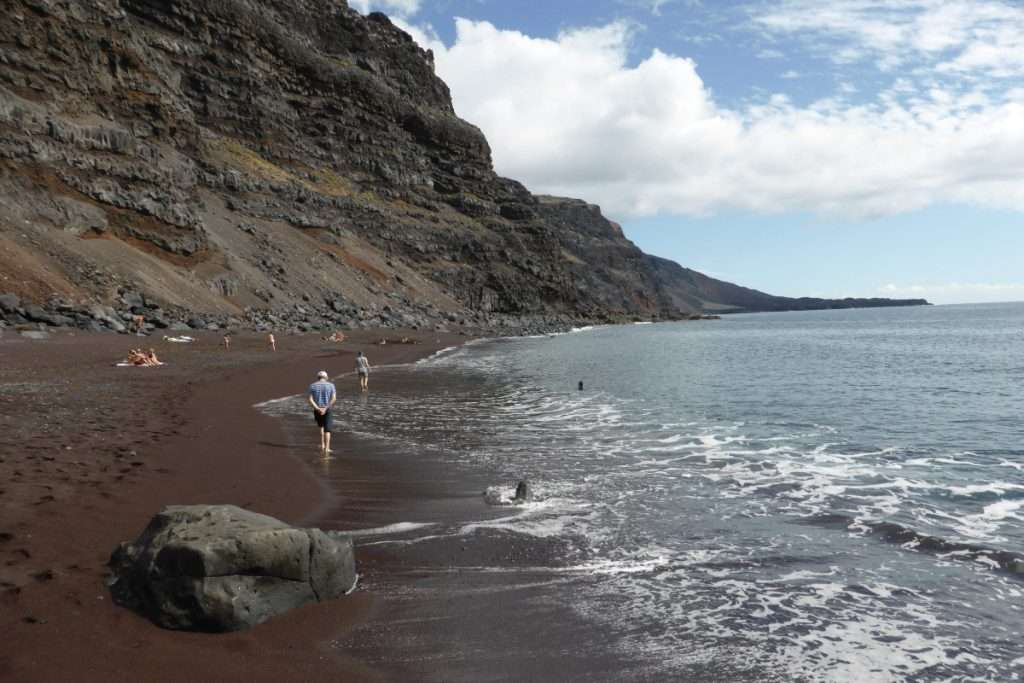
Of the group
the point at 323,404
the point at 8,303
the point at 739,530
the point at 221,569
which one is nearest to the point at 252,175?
the point at 8,303

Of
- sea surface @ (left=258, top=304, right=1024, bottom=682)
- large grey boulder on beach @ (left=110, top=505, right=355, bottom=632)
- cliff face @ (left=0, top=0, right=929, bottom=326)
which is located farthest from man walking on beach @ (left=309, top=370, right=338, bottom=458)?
cliff face @ (left=0, top=0, right=929, bottom=326)

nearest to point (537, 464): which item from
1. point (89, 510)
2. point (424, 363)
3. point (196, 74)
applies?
point (89, 510)

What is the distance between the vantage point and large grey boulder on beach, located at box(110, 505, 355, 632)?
5.97 meters

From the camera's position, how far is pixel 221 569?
6.11 meters

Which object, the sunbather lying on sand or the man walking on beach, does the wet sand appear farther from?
the sunbather lying on sand

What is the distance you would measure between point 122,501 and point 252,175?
260ft

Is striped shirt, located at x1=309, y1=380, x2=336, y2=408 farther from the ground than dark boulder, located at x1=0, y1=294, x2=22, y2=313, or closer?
closer

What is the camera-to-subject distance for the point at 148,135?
201ft

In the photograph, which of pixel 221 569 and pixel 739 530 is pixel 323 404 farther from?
pixel 739 530

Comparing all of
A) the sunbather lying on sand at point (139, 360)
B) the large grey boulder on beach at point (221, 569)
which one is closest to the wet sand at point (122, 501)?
the large grey boulder on beach at point (221, 569)

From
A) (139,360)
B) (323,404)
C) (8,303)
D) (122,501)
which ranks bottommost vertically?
(122,501)

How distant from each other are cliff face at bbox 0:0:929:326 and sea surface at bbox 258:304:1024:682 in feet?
105

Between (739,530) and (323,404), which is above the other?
(323,404)

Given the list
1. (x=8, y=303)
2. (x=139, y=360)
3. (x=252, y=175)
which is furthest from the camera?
(x=252, y=175)
